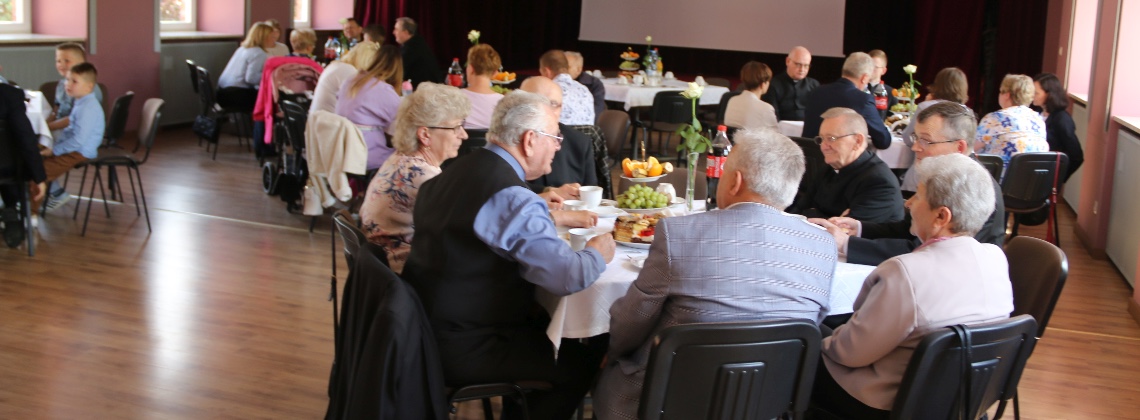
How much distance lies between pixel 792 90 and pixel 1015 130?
2178mm

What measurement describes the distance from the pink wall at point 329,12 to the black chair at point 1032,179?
9.56 meters

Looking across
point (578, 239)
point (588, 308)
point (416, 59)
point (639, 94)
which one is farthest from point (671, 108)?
point (588, 308)

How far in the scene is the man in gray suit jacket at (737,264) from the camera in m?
2.53

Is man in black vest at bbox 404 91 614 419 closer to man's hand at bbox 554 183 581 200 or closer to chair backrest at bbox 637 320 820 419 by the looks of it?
chair backrest at bbox 637 320 820 419

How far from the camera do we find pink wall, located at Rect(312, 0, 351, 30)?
13.8 m

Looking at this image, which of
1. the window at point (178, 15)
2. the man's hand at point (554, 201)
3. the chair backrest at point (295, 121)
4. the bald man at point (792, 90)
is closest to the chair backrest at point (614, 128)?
the bald man at point (792, 90)

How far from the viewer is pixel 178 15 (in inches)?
446

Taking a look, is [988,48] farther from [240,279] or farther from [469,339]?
[469,339]

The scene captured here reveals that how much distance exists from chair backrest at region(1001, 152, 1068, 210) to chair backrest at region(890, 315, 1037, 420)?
3759mm

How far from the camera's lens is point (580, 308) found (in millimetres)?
3021

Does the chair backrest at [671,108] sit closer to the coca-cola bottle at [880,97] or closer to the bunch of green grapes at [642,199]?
the coca-cola bottle at [880,97]

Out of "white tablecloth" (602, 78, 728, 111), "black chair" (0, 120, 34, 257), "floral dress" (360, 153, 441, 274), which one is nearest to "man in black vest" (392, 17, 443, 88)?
"white tablecloth" (602, 78, 728, 111)

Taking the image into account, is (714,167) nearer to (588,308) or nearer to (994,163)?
(588,308)

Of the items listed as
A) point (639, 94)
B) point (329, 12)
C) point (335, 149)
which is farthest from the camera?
point (329, 12)
